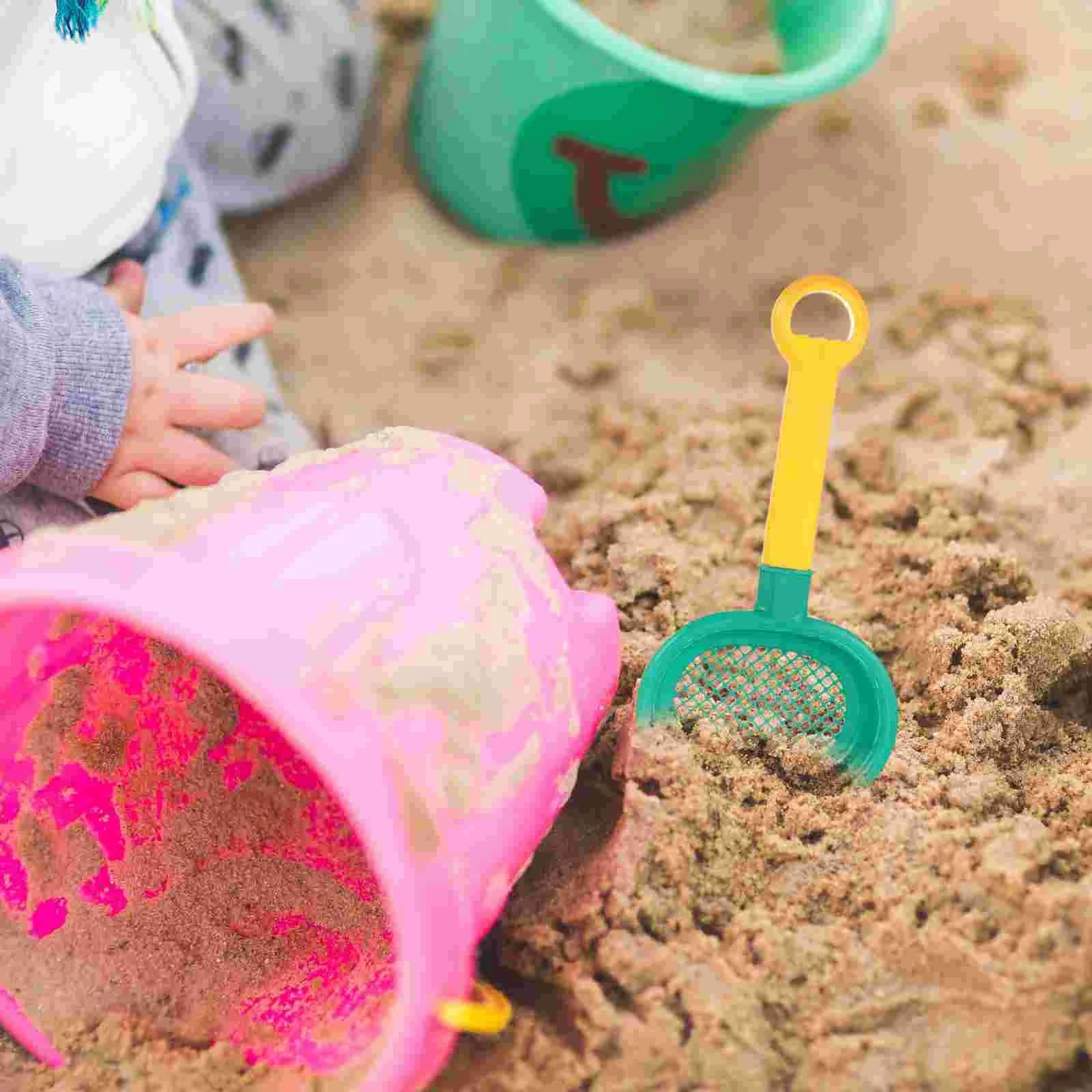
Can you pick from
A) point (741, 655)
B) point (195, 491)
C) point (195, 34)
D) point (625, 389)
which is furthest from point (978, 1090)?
point (195, 34)

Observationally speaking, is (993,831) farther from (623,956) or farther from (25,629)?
(25,629)

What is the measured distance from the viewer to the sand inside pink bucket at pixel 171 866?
0.85 metres

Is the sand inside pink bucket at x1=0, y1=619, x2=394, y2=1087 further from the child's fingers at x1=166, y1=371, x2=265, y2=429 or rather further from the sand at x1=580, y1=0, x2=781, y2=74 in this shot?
the sand at x1=580, y1=0, x2=781, y2=74

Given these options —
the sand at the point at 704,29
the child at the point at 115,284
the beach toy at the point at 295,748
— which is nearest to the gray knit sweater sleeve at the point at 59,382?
the child at the point at 115,284

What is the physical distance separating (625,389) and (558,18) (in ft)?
1.20

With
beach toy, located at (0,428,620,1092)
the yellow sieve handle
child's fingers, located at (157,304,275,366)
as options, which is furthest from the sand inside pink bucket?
the yellow sieve handle

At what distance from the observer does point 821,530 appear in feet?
3.43

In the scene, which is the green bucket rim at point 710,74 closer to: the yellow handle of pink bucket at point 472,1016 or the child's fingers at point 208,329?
the child's fingers at point 208,329

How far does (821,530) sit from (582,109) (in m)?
0.49

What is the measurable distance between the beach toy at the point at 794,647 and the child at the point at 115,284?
A: 1.49ft

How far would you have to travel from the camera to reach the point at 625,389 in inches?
49.0

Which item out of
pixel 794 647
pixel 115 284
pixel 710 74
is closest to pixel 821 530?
pixel 794 647

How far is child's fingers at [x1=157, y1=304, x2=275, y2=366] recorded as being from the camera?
→ 3.39ft

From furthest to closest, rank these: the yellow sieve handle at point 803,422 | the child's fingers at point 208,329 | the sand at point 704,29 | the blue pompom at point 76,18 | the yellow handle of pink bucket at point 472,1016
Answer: the sand at point 704,29 < the child's fingers at point 208,329 < the blue pompom at point 76,18 < the yellow sieve handle at point 803,422 < the yellow handle of pink bucket at point 472,1016
